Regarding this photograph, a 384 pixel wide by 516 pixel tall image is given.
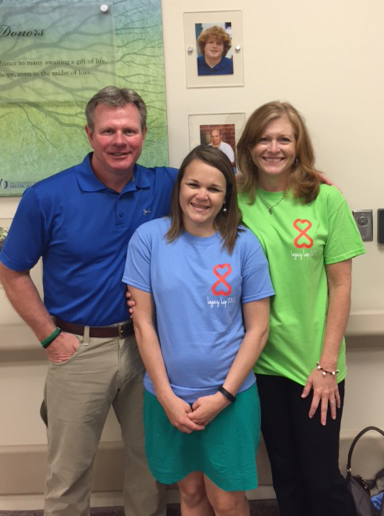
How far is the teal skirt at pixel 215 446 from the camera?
1253mm

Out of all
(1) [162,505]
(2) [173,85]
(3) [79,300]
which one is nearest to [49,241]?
(3) [79,300]

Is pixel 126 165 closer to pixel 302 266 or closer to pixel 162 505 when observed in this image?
pixel 302 266

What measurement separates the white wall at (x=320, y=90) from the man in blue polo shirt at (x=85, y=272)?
1.16ft

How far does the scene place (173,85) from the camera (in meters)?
1.64

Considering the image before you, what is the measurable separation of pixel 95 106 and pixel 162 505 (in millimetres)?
1448

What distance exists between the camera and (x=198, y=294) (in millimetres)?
1229

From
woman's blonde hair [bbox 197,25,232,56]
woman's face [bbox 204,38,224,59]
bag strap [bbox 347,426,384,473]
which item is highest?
woman's blonde hair [bbox 197,25,232,56]

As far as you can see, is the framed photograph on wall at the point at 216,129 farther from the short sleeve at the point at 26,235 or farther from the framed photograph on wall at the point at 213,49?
the short sleeve at the point at 26,235

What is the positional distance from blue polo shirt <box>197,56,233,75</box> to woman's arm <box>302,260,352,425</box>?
808 millimetres

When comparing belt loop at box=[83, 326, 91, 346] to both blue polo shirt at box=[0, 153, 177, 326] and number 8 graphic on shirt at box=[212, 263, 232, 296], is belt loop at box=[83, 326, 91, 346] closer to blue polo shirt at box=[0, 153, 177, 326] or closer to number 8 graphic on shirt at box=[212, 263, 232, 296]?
blue polo shirt at box=[0, 153, 177, 326]

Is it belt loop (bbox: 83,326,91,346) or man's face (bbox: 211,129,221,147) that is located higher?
man's face (bbox: 211,129,221,147)

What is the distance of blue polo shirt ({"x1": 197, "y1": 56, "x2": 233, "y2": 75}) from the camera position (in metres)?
1.62

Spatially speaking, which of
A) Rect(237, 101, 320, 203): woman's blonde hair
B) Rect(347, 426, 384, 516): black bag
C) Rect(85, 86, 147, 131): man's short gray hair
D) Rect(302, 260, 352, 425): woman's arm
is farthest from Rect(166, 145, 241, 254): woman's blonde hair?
Rect(347, 426, 384, 516): black bag

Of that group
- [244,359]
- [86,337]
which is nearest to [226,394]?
[244,359]
